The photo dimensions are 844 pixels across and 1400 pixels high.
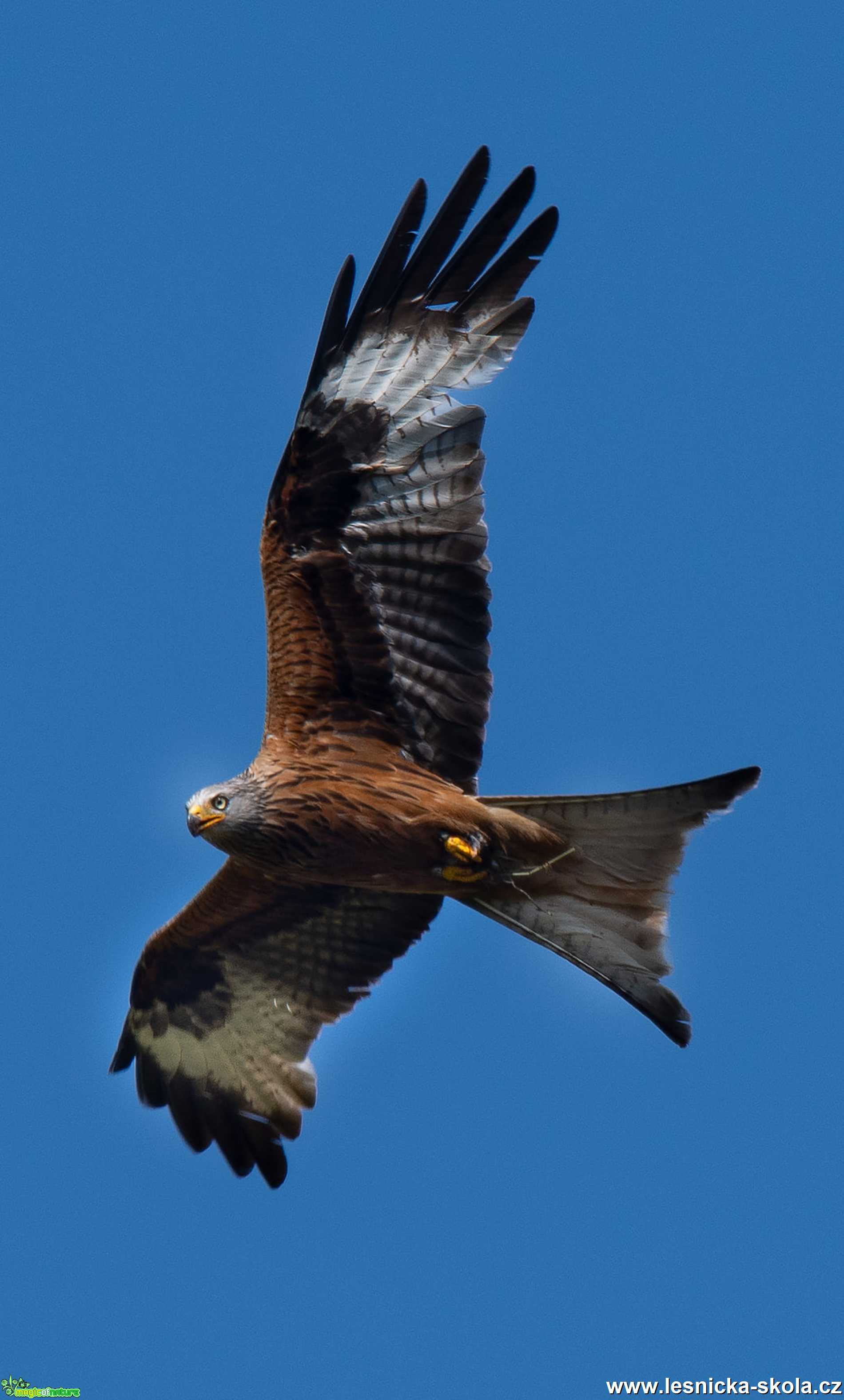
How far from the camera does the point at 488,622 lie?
952 centimetres

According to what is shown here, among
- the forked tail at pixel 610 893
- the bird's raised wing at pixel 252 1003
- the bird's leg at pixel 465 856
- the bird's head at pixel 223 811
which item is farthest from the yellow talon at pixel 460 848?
the bird's raised wing at pixel 252 1003

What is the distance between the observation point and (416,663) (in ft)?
31.4

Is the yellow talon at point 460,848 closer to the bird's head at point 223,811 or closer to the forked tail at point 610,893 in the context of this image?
the forked tail at point 610,893

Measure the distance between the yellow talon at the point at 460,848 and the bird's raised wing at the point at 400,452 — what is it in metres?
0.89

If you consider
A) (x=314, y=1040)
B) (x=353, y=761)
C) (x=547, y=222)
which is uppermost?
(x=547, y=222)

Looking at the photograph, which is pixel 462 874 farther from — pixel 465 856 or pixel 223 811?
pixel 223 811

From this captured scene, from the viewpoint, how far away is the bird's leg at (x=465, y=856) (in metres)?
9.43

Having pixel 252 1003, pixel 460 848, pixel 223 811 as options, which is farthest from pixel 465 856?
pixel 252 1003

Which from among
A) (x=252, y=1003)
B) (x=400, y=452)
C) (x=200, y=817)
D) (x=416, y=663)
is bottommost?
(x=252, y=1003)

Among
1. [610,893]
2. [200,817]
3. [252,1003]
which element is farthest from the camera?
[252,1003]

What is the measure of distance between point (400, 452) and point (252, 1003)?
3270mm

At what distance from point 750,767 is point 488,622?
1.39 meters

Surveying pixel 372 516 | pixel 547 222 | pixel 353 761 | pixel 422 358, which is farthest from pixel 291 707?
pixel 547 222

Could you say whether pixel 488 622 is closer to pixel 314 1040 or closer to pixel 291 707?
pixel 291 707
